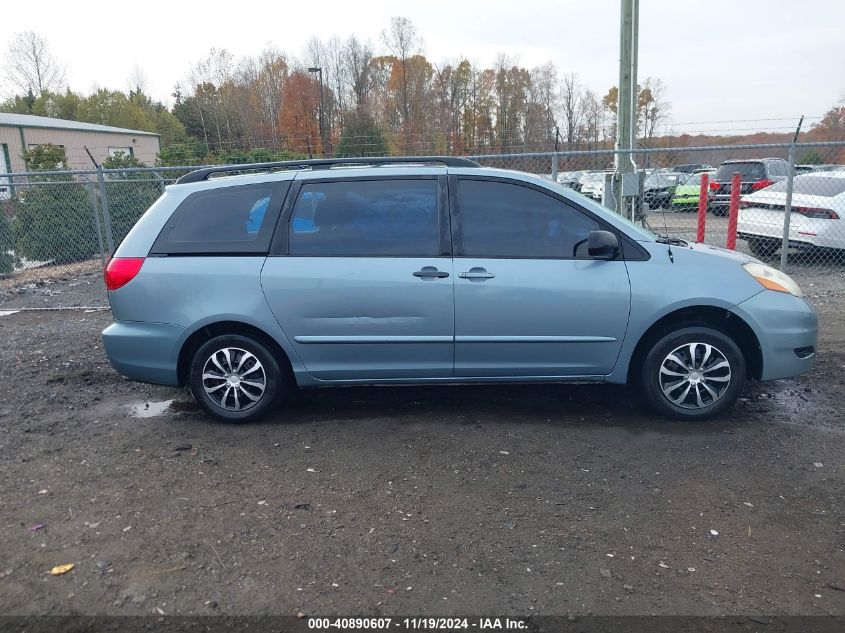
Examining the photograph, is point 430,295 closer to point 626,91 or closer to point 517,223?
point 517,223

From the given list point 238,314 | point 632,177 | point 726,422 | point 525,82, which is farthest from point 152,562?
point 525,82

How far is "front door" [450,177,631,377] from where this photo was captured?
4.54 meters

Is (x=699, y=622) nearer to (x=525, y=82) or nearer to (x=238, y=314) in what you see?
(x=238, y=314)

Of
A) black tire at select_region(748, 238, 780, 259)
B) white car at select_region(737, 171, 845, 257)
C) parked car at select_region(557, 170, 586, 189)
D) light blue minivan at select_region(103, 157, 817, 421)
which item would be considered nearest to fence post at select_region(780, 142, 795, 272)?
white car at select_region(737, 171, 845, 257)

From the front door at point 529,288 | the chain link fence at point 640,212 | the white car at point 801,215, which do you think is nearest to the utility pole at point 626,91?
the chain link fence at point 640,212

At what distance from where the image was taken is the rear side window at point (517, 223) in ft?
15.2

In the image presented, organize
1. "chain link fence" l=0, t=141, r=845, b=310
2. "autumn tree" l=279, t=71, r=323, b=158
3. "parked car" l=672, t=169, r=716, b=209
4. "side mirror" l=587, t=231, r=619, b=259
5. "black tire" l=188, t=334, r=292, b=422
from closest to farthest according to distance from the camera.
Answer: "side mirror" l=587, t=231, r=619, b=259
"black tire" l=188, t=334, r=292, b=422
"chain link fence" l=0, t=141, r=845, b=310
"parked car" l=672, t=169, r=716, b=209
"autumn tree" l=279, t=71, r=323, b=158

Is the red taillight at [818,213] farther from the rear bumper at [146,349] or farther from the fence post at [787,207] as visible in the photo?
the rear bumper at [146,349]

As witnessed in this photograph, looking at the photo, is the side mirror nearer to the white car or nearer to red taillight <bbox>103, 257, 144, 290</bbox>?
red taillight <bbox>103, 257, 144, 290</bbox>

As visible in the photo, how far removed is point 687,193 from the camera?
14.3 meters

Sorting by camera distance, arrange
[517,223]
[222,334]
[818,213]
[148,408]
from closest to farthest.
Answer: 1. [517,223]
2. [222,334]
3. [148,408]
4. [818,213]

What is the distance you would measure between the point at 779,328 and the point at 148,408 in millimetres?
4624

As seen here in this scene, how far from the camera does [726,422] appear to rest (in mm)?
4707

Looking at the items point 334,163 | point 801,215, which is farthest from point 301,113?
point 334,163
